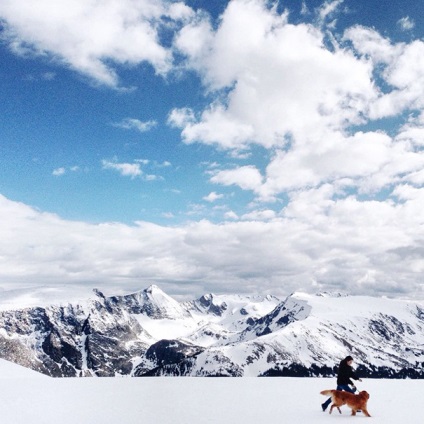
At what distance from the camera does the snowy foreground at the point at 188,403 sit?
17.3m

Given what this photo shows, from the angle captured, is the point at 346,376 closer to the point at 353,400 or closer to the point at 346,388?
the point at 346,388

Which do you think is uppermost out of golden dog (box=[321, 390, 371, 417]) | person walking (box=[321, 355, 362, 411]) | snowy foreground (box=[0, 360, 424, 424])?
person walking (box=[321, 355, 362, 411])

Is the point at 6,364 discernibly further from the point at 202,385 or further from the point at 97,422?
the point at 97,422

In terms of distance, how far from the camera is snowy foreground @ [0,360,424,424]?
56.9 ft

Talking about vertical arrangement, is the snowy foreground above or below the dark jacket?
below

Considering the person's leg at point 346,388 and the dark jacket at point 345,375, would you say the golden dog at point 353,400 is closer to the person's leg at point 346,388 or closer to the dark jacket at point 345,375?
the person's leg at point 346,388

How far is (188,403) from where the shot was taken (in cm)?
2114

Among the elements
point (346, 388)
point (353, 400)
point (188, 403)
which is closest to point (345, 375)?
point (346, 388)

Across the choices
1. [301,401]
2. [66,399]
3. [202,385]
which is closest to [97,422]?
→ [66,399]

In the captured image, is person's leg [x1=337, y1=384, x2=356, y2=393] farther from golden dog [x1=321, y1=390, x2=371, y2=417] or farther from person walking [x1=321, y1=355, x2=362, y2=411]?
golden dog [x1=321, y1=390, x2=371, y2=417]

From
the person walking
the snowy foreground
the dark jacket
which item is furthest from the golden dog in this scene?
the dark jacket

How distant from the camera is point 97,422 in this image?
16938mm

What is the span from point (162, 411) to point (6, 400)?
9.44m

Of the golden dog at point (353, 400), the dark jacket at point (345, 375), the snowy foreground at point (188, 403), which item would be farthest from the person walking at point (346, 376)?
the golden dog at point (353, 400)
